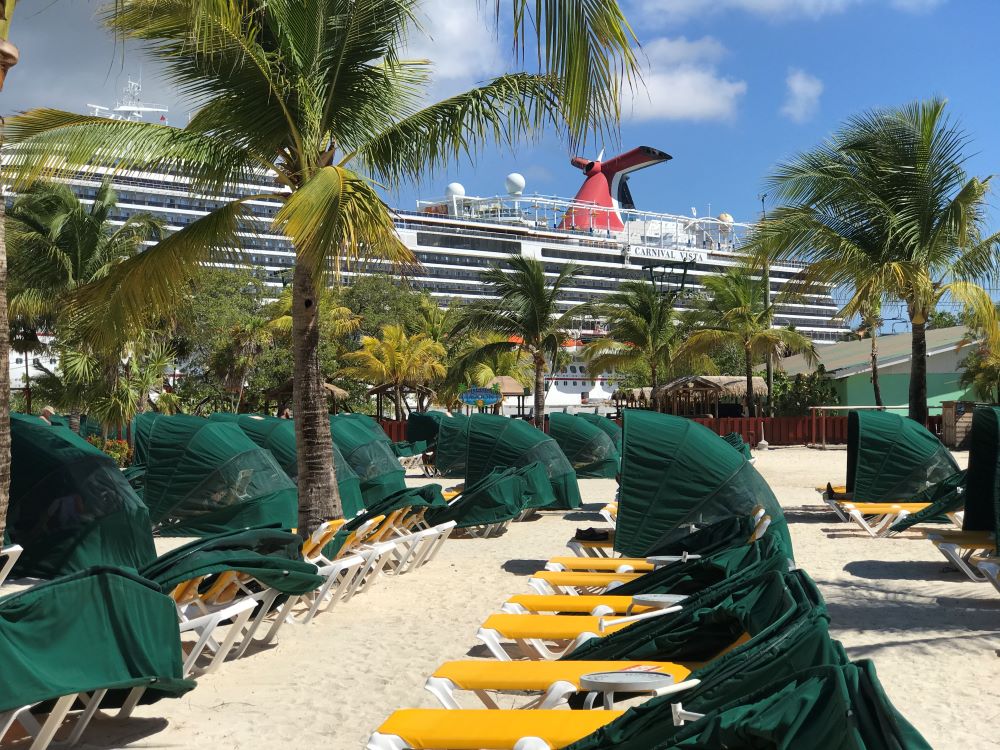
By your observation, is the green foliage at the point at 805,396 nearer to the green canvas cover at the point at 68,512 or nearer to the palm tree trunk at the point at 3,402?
the green canvas cover at the point at 68,512

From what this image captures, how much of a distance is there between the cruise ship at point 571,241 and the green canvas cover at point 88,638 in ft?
213

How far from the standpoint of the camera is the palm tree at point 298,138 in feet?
26.2

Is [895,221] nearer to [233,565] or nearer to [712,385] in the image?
[233,565]

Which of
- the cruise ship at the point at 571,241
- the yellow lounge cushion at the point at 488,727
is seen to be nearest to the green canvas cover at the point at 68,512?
the yellow lounge cushion at the point at 488,727

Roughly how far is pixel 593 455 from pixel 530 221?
79.3 metres

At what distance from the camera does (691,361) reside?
3303cm

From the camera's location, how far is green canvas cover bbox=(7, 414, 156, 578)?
9.05 metres

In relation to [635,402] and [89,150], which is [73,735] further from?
[635,402]

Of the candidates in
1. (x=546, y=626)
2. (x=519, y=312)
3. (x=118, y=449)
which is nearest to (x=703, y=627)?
(x=546, y=626)

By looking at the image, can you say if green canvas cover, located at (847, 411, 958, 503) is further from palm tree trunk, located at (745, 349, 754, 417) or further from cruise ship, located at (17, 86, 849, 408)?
cruise ship, located at (17, 86, 849, 408)

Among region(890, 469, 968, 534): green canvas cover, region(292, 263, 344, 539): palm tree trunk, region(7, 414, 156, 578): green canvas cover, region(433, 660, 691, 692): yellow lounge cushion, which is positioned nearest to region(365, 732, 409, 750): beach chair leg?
region(433, 660, 691, 692): yellow lounge cushion

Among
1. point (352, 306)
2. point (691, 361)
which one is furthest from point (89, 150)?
point (352, 306)

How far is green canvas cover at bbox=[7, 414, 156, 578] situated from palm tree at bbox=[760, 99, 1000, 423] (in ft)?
34.3

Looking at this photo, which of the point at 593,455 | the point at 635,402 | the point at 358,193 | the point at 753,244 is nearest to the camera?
the point at 358,193
